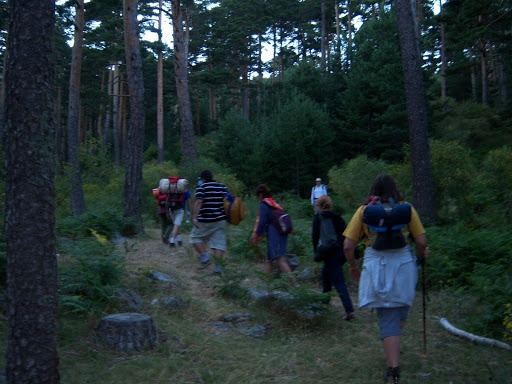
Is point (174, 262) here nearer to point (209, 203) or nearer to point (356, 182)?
point (209, 203)

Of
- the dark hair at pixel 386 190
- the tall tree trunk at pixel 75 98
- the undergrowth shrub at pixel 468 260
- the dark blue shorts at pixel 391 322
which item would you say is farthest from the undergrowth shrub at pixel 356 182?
the dark blue shorts at pixel 391 322

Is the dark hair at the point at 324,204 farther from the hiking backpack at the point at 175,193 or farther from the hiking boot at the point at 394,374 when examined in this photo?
the hiking backpack at the point at 175,193

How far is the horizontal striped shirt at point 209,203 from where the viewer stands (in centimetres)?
845

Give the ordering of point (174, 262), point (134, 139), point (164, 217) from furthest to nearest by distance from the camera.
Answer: point (134, 139) < point (164, 217) < point (174, 262)

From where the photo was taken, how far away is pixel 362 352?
548 centimetres

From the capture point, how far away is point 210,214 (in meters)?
8.45

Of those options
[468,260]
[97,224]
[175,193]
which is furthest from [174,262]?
[468,260]

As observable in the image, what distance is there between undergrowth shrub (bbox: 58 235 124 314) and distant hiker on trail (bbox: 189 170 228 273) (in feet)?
6.82

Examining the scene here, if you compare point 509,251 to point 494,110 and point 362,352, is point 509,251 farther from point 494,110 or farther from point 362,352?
point 494,110

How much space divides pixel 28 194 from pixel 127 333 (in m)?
1.96

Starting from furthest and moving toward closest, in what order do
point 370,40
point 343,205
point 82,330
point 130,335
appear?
point 370,40
point 343,205
point 82,330
point 130,335

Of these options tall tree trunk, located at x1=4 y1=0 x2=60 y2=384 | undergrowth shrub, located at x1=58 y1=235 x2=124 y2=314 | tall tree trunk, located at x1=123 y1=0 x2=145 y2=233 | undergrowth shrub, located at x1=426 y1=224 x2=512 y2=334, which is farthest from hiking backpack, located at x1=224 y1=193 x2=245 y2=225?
tall tree trunk, located at x1=4 y1=0 x2=60 y2=384

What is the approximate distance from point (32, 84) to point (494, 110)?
36846mm

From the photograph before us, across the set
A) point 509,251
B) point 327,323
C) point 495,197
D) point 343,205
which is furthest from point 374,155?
point 327,323
